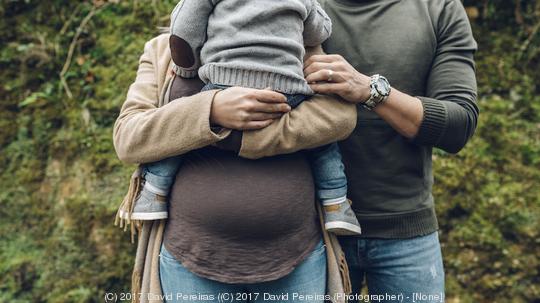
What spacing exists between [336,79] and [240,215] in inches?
20.8

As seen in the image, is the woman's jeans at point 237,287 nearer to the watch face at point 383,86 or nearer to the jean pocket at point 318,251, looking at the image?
the jean pocket at point 318,251

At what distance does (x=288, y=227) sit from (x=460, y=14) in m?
1.00

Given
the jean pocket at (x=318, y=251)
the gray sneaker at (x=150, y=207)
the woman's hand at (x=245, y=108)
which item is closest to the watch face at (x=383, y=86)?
the woman's hand at (x=245, y=108)

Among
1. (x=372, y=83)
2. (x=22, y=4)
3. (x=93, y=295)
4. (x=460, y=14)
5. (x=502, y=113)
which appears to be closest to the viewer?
(x=372, y=83)

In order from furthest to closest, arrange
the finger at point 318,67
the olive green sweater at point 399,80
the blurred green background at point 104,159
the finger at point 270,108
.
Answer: the blurred green background at point 104,159
the olive green sweater at point 399,80
the finger at point 318,67
the finger at point 270,108

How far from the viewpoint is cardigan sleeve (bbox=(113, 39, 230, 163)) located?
150 centimetres

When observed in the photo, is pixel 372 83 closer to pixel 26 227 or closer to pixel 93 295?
pixel 93 295

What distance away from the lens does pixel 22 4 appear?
11.1ft

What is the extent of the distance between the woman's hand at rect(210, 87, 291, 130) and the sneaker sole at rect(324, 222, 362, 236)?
0.43 meters

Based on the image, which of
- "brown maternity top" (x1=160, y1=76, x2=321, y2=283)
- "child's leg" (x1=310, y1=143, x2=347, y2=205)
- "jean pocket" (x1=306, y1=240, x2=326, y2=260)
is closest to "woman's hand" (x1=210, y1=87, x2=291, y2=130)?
"brown maternity top" (x1=160, y1=76, x2=321, y2=283)

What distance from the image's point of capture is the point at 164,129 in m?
1.53

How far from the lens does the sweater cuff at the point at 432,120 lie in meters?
1.67

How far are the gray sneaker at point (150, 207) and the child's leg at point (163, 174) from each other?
0.08ft

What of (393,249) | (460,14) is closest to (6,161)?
(393,249)
